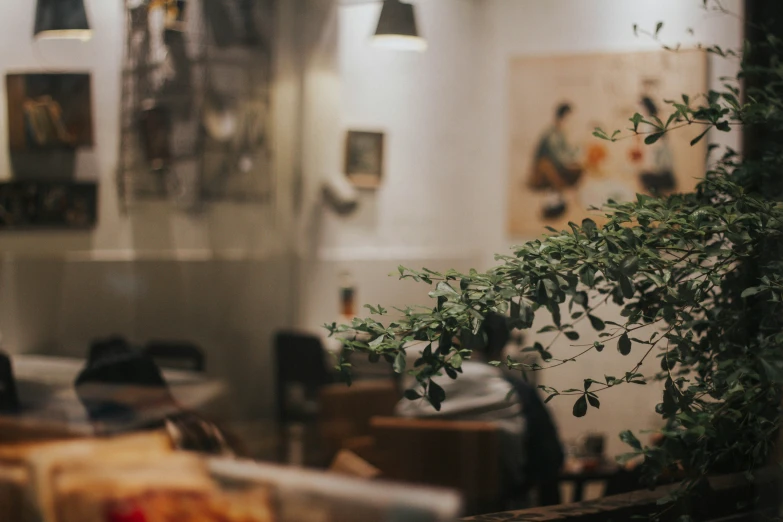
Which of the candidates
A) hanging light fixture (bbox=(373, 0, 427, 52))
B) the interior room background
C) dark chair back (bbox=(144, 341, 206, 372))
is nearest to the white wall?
the interior room background

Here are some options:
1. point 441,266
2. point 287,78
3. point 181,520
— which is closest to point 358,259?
point 441,266

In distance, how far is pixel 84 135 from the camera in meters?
3.88

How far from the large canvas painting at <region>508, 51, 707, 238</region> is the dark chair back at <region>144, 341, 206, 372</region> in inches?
82.8

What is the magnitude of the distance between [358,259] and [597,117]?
5.26 ft

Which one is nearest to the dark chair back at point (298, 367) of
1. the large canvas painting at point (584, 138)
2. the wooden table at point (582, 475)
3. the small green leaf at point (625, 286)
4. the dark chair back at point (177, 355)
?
the dark chair back at point (177, 355)

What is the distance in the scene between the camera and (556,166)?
5.27 meters

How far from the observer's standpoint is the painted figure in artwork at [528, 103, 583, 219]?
17.1 ft

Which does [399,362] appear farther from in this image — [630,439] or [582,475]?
[582,475]

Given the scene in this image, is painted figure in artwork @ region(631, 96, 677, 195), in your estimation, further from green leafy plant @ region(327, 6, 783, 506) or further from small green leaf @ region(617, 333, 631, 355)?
small green leaf @ region(617, 333, 631, 355)

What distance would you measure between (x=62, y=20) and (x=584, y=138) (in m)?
2.90

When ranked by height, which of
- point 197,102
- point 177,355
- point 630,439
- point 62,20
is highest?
point 62,20

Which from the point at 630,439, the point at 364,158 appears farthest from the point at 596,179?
the point at 630,439

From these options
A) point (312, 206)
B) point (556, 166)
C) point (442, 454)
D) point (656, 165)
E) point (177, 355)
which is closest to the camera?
point (442, 454)

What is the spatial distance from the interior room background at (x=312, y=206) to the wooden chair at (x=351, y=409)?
1.22ft
